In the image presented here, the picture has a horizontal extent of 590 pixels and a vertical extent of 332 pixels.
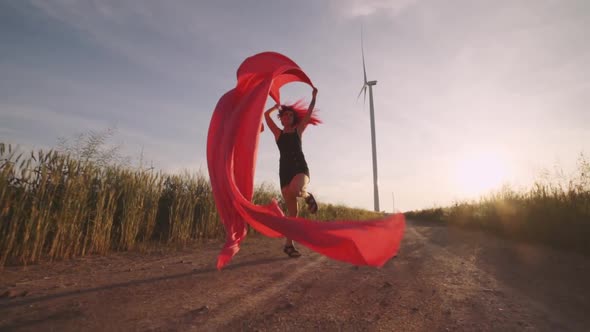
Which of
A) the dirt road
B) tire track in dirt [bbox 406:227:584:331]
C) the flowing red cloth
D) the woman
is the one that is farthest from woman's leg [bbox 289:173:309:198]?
tire track in dirt [bbox 406:227:584:331]

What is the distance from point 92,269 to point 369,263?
3.99 metres

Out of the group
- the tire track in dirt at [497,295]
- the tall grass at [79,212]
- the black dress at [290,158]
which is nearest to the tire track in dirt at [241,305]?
the black dress at [290,158]

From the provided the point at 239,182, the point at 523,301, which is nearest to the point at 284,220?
the point at 239,182

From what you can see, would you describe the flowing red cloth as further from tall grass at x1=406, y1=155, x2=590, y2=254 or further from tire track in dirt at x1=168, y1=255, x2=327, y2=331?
tall grass at x1=406, y1=155, x2=590, y2=254

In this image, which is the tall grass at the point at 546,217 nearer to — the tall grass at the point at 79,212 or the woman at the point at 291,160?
the woman at the point at 291,160

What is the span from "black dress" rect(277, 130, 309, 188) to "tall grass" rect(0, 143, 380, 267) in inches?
124

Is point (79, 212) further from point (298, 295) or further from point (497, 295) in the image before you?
point (497, 295)

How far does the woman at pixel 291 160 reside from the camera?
4.79m

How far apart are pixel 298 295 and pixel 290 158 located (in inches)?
92.6

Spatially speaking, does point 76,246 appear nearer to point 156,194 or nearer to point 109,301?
point 156,194

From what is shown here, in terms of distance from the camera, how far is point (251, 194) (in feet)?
11.8

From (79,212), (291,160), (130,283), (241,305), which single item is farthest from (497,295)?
(79,212)

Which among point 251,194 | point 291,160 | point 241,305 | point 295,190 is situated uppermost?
point 291,160

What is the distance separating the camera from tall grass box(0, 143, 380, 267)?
428 centimetres
